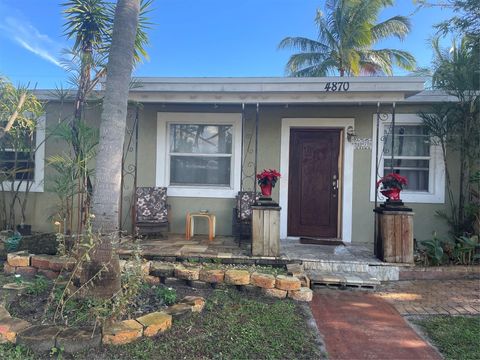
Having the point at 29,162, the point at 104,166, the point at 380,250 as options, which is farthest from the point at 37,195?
the point at 380,250

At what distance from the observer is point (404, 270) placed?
15.2 feet

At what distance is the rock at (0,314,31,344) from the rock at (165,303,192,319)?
109 centimetres

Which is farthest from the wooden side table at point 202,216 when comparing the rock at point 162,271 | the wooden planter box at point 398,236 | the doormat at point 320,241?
the wooden planter box at point 398,236

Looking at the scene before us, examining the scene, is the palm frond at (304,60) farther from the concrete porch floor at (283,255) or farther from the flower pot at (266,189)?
the flower pot at (266,189)

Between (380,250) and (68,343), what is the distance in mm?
4071

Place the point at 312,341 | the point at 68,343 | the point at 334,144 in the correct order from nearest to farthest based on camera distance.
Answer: the point at 68,343 < the point at 312,341 < the point at 334,144

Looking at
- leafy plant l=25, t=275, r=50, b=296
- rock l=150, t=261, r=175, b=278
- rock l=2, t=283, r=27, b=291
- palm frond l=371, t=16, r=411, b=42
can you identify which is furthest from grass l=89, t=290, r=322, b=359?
palm frond l=371, t=16, r=411, b=42

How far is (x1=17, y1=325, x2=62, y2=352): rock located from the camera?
7.84 feet

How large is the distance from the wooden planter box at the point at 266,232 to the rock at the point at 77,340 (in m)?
2.51

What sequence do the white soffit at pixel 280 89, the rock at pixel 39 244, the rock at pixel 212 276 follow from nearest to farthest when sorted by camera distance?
the rock at pixel 212 276, the rock at pixel 39 244, the white soffit at pixel 280 89

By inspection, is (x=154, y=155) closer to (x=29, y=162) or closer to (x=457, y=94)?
(x=29, y=162)

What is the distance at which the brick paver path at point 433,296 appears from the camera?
3.61 meters

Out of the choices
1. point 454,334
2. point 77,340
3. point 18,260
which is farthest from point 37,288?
point 454,334

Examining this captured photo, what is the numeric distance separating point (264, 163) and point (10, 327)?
4593mm
